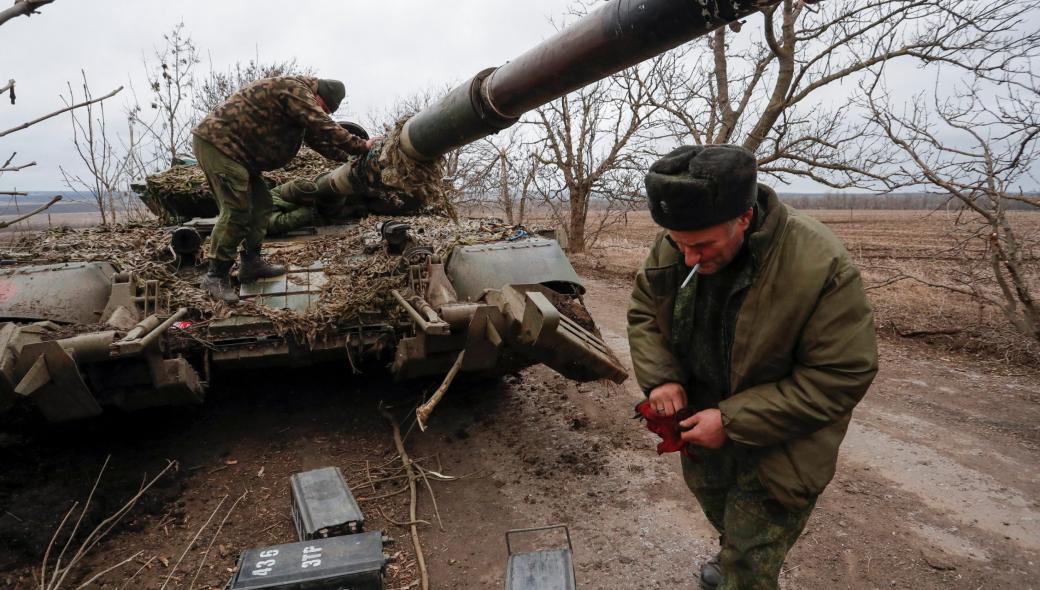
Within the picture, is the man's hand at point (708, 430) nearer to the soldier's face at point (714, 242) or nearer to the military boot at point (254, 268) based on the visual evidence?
the soldier's face at point (714, 242)

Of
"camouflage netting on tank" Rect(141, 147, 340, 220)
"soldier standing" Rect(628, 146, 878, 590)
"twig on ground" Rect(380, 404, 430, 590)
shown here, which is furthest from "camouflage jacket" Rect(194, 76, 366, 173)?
"soldier standing" Rect(628, 146, 878, 590)

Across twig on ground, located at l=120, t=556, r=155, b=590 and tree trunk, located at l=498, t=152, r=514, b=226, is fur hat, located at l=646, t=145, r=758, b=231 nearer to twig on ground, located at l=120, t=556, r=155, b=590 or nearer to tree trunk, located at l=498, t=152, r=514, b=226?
twig on ground, located at l=120, t=556, r=155, b=590

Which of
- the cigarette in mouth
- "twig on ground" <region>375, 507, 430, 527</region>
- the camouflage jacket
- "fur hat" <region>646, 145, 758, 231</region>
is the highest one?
the camouflage jacket

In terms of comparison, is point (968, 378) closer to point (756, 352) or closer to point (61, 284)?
point (756, 352)

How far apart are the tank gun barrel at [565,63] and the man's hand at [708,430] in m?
1.19

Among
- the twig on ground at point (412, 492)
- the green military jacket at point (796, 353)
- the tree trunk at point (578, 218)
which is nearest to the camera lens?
the green military jacket at point (796, 353)

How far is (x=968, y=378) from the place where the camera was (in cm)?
595

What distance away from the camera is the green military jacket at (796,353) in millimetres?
1793

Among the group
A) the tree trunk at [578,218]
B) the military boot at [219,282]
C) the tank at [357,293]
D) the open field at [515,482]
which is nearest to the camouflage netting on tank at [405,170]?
the tank at [357,293]

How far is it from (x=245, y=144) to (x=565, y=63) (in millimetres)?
2582

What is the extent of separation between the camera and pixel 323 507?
10.9ft

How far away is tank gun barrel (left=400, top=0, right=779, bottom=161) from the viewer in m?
2.21

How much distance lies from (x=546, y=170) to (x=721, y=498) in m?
13.3

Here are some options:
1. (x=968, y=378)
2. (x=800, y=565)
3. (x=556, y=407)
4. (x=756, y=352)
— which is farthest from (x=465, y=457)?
(x=968, y=378)
